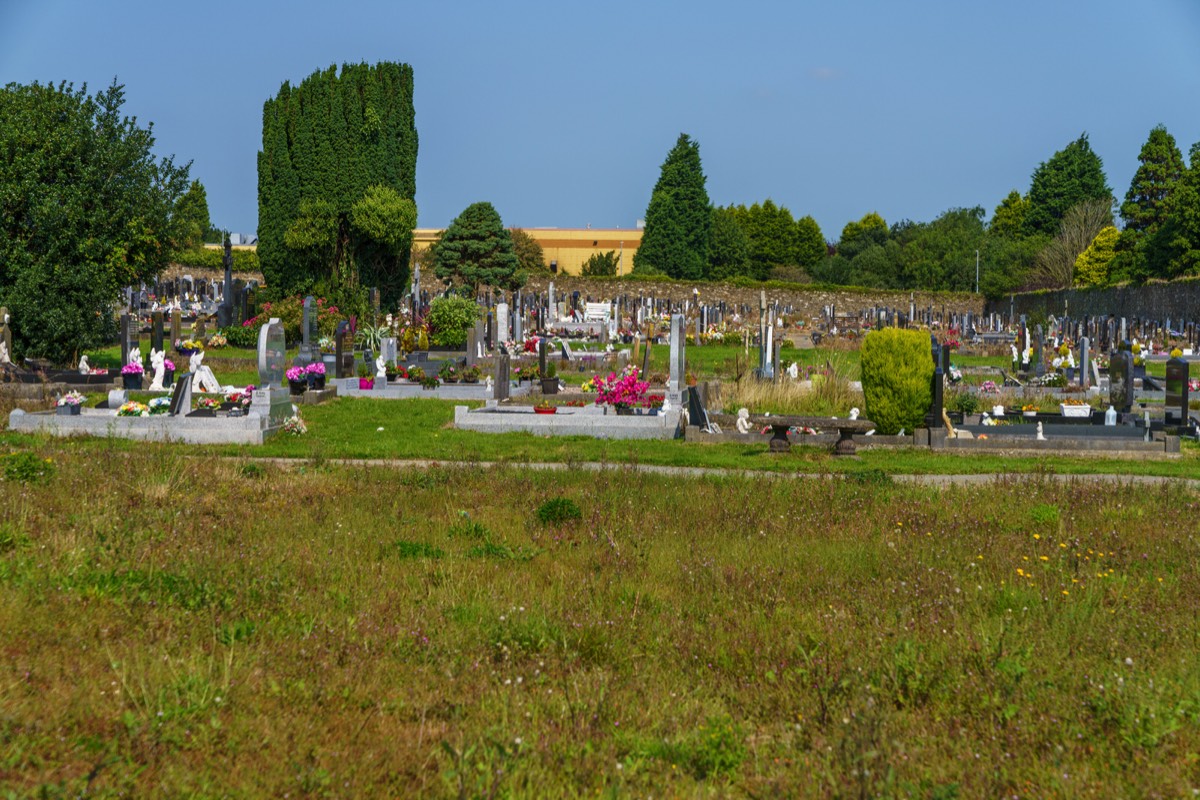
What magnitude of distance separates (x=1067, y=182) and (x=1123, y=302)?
97.4 feet

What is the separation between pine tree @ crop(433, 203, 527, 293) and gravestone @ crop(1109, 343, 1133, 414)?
1848 inches

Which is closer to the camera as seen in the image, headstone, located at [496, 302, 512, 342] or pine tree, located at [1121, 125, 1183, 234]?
headstone, located at [496, 302, 512, 342]

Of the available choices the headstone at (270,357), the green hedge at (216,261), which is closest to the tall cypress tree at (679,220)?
the green hedge at (216,261)

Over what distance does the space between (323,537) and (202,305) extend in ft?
143

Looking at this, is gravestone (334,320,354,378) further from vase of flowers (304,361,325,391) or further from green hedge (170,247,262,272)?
green hedge (170,247,262,272)

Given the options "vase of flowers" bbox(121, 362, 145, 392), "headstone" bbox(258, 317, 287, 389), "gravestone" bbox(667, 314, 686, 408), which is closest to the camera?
"headstone" bbox(258, 317, 287, 389)

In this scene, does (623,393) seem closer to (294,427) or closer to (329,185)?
(294,427)

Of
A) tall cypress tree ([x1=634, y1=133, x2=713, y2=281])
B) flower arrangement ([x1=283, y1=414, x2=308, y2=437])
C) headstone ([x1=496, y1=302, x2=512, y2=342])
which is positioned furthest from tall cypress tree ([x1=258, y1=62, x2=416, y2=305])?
tall cypress tree ([x1=634, y1=133, x2=713, y2=281])

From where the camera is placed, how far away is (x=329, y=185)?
44.3m

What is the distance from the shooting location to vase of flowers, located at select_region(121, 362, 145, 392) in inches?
930

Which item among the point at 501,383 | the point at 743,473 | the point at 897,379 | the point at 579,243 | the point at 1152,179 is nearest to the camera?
the point at 743,473

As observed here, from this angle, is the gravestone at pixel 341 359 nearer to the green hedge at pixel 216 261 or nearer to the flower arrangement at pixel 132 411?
the flower arrangement at pixel 132 411

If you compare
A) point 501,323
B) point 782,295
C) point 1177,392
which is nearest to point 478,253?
point 782,295

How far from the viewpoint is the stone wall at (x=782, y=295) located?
71.7 meters
